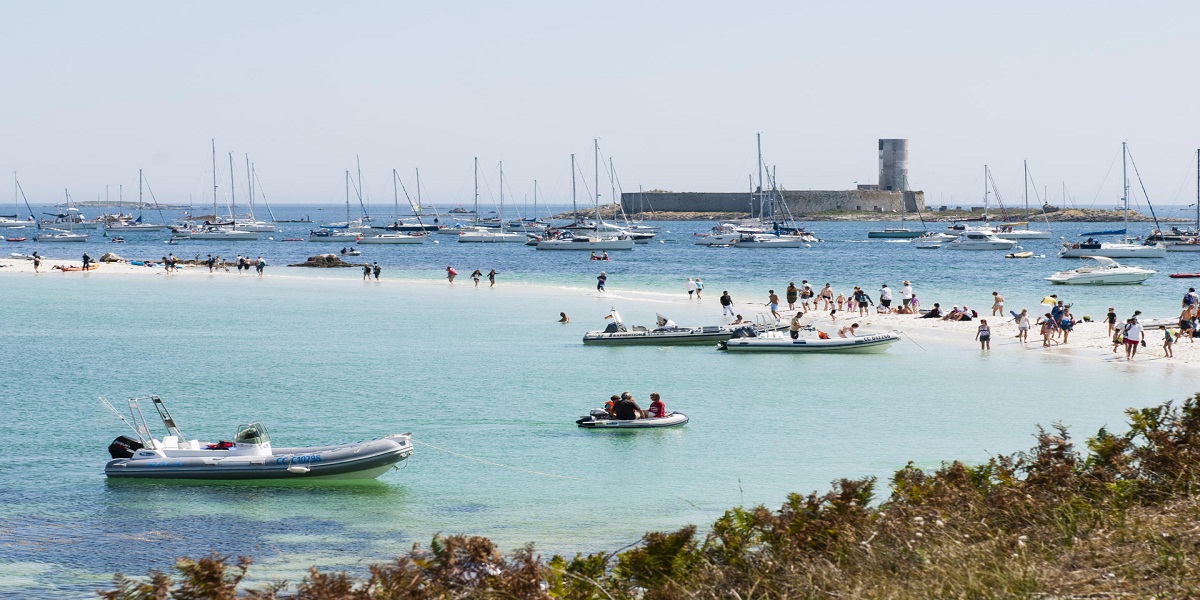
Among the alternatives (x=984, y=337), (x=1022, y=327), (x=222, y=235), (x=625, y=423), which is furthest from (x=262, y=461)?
(x=222, y=235)

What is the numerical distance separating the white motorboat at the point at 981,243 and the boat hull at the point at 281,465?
313 feet

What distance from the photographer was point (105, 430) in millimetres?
23312

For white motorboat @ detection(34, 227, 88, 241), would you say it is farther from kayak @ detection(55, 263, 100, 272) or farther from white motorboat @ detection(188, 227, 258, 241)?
kayak @ detection(55, 263, 100, 272)

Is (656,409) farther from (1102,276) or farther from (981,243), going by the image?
(981,243)

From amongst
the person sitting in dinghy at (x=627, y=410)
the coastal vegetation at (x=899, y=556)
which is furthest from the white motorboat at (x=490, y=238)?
the coastal vegetation at (x=899, y=556)

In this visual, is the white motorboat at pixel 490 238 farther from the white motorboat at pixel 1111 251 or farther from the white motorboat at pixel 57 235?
the white motorboat at pixel 1111 251

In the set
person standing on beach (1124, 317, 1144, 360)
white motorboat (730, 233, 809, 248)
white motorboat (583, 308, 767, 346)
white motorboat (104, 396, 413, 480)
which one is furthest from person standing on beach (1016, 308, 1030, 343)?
white motorboat (730, 233, 809, 248)

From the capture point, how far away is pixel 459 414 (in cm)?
2498

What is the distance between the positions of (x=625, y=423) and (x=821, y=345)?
1295 cm

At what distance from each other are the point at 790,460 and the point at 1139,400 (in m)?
10.5

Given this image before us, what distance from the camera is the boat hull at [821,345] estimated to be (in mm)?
34406

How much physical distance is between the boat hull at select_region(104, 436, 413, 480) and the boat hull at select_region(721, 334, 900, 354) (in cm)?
1712

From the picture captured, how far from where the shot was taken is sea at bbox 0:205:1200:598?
16469 mm

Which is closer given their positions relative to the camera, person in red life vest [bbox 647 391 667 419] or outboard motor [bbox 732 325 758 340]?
person in red life vest [bbox 647 391 667 419]
